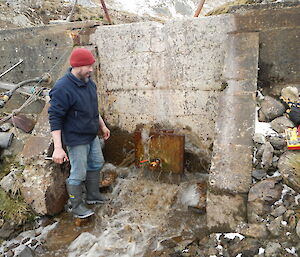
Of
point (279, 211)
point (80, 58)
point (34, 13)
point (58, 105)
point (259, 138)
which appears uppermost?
point (34, 13)

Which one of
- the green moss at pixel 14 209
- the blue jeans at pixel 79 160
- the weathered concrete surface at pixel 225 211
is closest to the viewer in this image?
the weathered concrete surface at pixel 225 211

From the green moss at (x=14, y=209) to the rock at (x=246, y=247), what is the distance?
257cm

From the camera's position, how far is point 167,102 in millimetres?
4516

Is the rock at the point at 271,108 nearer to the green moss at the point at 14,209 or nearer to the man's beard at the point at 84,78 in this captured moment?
the man's beard at the point at 84,78

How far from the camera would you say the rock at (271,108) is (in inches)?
133

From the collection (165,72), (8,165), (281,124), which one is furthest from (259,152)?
(8,165)

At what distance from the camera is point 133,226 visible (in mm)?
3543

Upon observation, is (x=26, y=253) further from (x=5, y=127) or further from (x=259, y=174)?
(x=259, y=174)

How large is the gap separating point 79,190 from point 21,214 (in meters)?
0.82

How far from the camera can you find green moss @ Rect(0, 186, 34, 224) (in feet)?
11.3

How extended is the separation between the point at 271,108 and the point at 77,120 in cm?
246

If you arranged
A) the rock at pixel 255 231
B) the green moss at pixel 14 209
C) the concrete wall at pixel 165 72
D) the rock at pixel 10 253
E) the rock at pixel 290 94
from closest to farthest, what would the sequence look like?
the rock at pixel 255 231, the rock at pixel 10 253, the green moss at pixel 14 209, the rock at pixel 290 94, the concrete wall at pixel 165 72

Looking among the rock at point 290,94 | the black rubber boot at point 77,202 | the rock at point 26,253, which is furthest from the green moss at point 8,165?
the rock at point 290,94

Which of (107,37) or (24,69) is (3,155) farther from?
(107,37)
